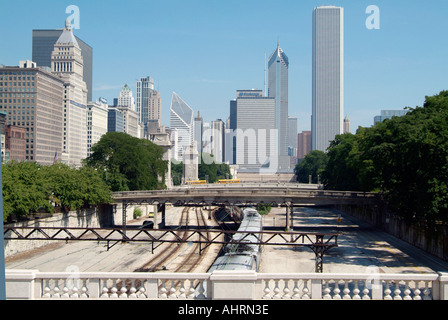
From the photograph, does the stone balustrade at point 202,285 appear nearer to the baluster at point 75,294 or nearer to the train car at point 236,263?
the baluster at point 75,294

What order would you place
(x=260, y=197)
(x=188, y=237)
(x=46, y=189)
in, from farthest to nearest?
(x=260, y=197) → (x=46, y=189) → (x=188, y=237)

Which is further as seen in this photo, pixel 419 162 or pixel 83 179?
pixel 83 179

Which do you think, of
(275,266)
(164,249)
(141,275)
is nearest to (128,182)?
(164,249)

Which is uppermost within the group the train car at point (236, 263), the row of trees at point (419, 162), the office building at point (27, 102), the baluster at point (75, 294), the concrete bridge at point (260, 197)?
the office building at point (27, 102)

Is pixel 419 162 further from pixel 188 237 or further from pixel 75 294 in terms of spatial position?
pixel 75 294

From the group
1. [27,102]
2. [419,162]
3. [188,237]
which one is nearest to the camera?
[188,237]

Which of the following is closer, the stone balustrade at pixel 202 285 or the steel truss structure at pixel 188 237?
the stone balustrade at pixel 202 285

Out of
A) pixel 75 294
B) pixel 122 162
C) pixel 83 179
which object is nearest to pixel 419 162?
pixel 75 294

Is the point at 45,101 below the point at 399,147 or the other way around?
the other way around

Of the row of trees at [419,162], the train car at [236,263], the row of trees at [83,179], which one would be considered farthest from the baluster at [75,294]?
the row of trees at [83,179]

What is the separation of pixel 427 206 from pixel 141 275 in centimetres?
3336

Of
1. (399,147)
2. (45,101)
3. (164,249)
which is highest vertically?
(45,101)
